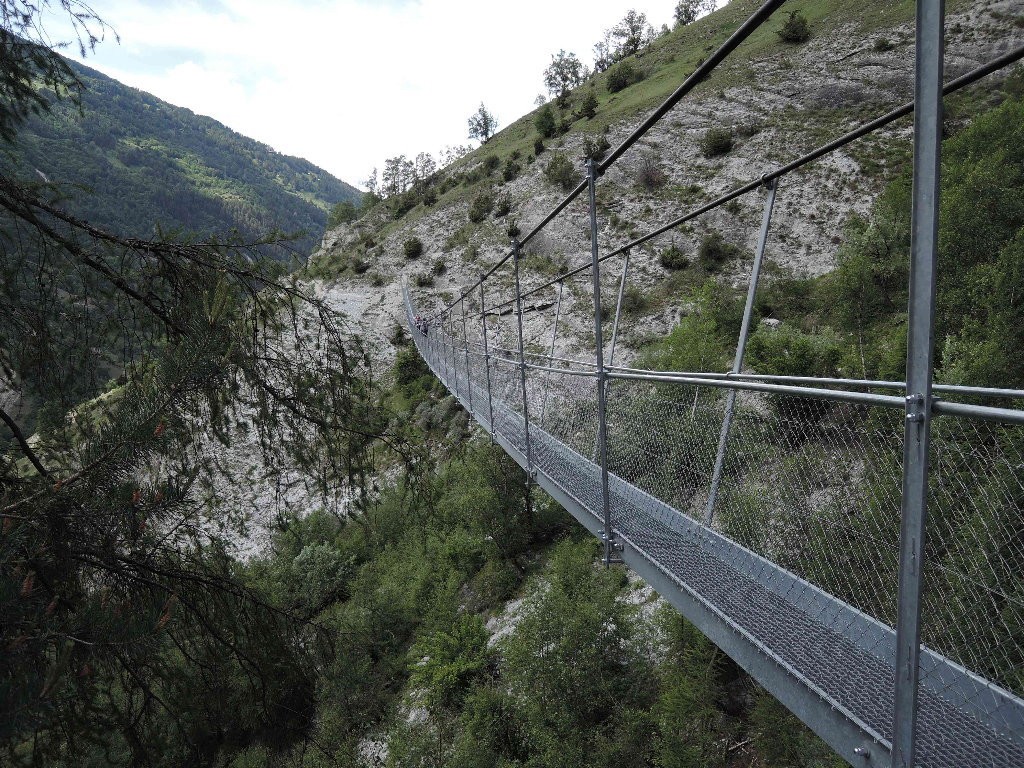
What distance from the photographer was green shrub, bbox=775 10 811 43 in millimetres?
24141

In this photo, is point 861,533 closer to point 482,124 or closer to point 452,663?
point 452,663

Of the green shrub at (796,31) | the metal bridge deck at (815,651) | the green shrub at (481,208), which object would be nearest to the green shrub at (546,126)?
the green shrub at (481,208)

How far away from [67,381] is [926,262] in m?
2.43

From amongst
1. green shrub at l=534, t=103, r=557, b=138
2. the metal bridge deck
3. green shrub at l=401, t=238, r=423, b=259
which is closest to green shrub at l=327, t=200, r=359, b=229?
green shrub at l=401, t=238, r=423, b=259

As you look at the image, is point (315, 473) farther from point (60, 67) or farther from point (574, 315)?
point (574, 315)

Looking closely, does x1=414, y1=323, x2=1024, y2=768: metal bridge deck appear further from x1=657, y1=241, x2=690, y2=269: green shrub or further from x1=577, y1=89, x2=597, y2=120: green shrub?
x1=577, y1=89, x2=597, y2=120: green shrub

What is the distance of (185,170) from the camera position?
9119 centimetres

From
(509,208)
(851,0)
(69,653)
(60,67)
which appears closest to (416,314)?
(509,208)

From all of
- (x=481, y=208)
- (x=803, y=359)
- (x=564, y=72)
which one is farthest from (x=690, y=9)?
(x=803, y=359)

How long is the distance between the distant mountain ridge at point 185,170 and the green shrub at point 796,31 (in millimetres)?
25707

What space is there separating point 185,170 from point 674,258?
103001 mm

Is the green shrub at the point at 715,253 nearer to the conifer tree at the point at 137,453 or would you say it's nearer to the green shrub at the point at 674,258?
the green shrub at the point at 674,258

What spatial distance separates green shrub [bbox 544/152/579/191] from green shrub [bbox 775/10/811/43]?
12050 millimetres

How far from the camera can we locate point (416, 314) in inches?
836
